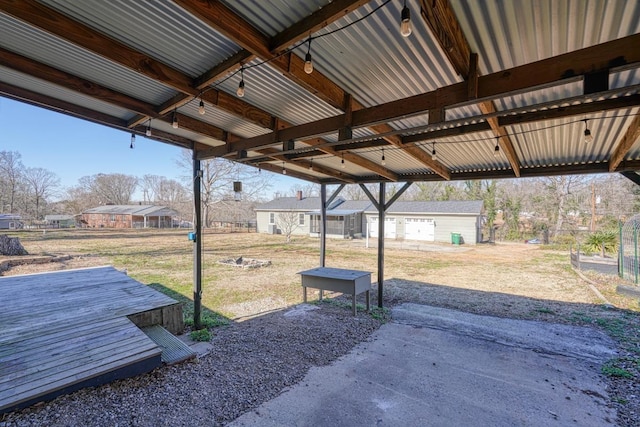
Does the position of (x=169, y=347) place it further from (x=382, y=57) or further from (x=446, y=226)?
(x=446, y=226)

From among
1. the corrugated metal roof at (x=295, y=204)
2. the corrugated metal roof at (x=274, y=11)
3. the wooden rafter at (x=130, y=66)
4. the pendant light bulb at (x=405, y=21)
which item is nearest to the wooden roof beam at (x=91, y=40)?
the wooden rafter at (x=130, y=66)

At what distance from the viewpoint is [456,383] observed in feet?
10.5

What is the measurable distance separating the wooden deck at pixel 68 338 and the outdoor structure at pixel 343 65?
8.44ft

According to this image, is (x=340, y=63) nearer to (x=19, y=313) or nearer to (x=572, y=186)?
(x=19, y=313)

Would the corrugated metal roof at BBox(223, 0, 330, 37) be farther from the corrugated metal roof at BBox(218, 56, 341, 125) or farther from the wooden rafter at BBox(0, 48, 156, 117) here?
the wooden rafter at BBox(0, 48, 156, 117)

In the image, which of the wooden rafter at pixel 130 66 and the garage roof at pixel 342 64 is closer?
the garage roof at pixel 342 64

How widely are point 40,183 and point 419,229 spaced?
41088mm

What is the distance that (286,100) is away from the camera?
3.13 meters

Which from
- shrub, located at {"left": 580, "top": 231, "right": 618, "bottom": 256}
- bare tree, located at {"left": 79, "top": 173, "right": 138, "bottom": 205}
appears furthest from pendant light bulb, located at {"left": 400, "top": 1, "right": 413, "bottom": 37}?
bare tree, located at {"left": 79, "top": 173, "right": 138, "bottom": 205}

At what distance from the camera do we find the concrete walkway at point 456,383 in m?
2.62

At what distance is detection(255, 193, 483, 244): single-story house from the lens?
19000 mm

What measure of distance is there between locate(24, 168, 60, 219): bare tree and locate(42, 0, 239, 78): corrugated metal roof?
136 ft

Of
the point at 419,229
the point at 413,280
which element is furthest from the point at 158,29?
the point at 419,229

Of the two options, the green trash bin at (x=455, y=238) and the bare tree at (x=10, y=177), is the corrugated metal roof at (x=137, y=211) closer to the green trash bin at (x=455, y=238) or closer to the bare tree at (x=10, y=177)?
the bare tree at (x=10, y=177)
